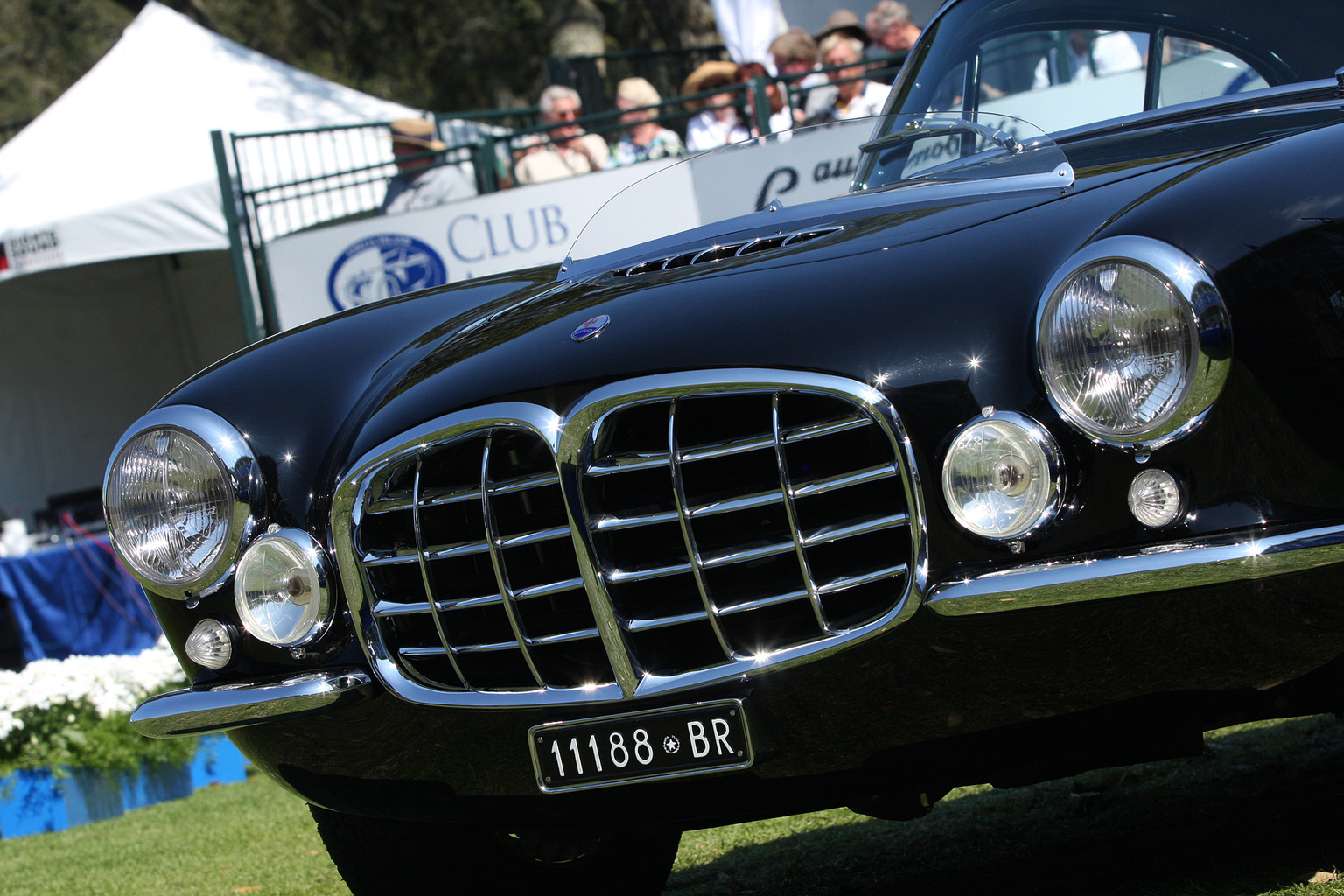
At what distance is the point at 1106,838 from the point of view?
3.05 metres

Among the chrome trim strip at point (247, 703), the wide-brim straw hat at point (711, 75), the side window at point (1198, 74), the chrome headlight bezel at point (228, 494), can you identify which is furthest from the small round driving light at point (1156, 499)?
the wide-brim straw hat at point (711, 75)

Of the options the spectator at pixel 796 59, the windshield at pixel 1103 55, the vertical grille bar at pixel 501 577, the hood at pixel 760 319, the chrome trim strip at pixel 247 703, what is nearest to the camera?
the hood at pixel 760 319

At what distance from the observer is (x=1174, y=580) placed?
1689 millimetres

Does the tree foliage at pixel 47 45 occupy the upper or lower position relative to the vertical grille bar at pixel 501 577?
upper

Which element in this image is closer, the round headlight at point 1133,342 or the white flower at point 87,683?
the round headlight at point 1133,342

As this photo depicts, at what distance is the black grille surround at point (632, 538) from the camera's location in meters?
1.85

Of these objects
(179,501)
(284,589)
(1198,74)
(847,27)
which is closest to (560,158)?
(847,27)

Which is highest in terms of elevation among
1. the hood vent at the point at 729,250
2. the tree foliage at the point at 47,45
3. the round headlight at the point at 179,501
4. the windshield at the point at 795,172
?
the tree foliage at the point at 47,45

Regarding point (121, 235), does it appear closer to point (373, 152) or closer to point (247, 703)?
point (373, 152)

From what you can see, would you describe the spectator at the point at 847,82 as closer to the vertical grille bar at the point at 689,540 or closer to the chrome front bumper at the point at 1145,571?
the vertical grille bar at the point at 689,540

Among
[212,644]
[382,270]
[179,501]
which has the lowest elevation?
[212,644]

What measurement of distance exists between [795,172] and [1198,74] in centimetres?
92

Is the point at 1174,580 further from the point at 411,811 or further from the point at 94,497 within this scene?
the point at 94,497

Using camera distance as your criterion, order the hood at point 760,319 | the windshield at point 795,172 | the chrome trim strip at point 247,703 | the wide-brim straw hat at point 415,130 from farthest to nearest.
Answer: the wide-brim straw hat at point 415,130 < the windshield at point 795,172 < the chrome trim strip at point 247,703 < the hood at point 760,319
